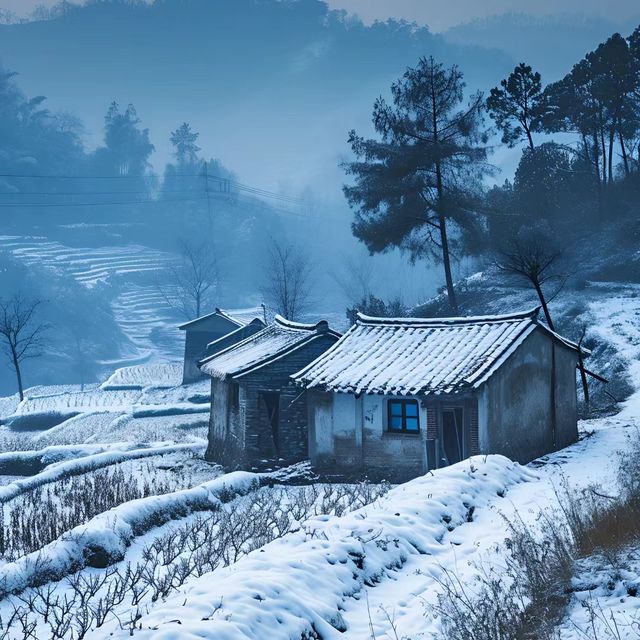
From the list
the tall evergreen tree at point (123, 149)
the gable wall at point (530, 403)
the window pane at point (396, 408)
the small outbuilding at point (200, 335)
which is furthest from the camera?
the tall evergreen tree at point (123, 149)

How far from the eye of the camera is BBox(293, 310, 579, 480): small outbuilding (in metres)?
19.5

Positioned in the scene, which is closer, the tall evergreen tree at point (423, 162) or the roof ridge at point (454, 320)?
the roof ridge at point (454, 320)

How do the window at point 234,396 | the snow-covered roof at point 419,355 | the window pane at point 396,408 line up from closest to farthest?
the snow-covered roof at point 419,355
the window pane at point 396,408
the window at point 234,396

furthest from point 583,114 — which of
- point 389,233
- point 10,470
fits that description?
point 10,470

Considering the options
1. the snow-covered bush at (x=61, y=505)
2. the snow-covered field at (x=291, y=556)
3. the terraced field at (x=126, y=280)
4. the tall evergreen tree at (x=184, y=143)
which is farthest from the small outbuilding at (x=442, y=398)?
the tall evergreen tree at (x=184, y=143)

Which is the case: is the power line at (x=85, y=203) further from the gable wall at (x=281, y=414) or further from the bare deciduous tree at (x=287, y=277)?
the gable wall at (x=281, y=414)

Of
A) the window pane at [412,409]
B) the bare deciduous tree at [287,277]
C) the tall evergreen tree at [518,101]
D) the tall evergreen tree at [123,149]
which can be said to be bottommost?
the window pane at [412,409]

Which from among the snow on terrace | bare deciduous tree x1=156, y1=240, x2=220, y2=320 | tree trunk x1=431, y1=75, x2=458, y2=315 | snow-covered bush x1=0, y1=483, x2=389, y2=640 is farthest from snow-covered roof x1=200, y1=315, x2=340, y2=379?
bare deciduous tree x1=156, y1=240, x2=220, y2=320

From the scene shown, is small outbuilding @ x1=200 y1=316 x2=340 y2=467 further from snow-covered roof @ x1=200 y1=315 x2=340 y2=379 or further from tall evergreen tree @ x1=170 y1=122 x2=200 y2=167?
tall evergreen tree @ x1=170 y1=122 x2=200 y2=167

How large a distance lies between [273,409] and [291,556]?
17.4 metres

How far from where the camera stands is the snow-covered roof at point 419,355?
19656 mm

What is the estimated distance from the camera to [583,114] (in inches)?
1781

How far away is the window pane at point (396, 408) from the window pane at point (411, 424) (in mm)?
335

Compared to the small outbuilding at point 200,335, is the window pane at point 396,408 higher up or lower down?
lower down
